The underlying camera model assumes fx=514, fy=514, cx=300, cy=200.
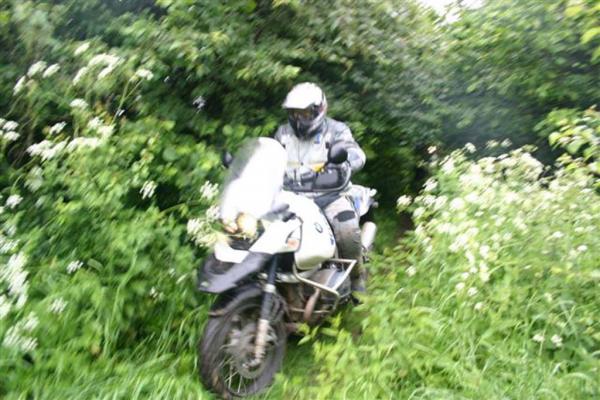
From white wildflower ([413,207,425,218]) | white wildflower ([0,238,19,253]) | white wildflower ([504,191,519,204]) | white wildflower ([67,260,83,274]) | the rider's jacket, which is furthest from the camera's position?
white wildflower ([413,207,425,218])

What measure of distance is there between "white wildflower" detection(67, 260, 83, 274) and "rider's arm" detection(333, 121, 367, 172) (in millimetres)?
2151

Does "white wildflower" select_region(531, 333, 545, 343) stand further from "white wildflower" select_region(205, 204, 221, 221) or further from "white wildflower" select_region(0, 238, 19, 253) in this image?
"white wildflower" select_region(0, 238, 19, 253)

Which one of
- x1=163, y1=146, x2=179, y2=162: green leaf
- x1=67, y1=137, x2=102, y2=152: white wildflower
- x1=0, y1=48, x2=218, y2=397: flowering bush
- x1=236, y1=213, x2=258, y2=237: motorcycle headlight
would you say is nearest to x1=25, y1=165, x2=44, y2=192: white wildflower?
x1=0, y1=48, x2=218, y2=397: flowering bush

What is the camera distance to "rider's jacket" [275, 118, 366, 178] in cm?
424

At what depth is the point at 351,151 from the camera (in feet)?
13.9

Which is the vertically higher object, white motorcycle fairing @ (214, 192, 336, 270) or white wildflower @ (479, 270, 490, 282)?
white motorcycle fairing @ (214, 192, 336, 270)

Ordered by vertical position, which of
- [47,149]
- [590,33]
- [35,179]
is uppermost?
[590,33]

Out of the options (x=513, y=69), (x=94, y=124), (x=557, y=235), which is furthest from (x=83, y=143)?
(x=513, y=69)

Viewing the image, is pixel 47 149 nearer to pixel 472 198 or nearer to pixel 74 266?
pixel 74 266

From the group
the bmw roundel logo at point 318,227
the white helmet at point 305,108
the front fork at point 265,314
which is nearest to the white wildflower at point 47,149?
the front fork at point 265,314

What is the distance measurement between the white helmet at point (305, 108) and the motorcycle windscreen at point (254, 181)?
0.60 m

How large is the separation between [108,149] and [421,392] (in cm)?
256

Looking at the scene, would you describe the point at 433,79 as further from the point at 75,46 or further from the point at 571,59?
the point at 75,46

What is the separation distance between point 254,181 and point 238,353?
1.08 metres
